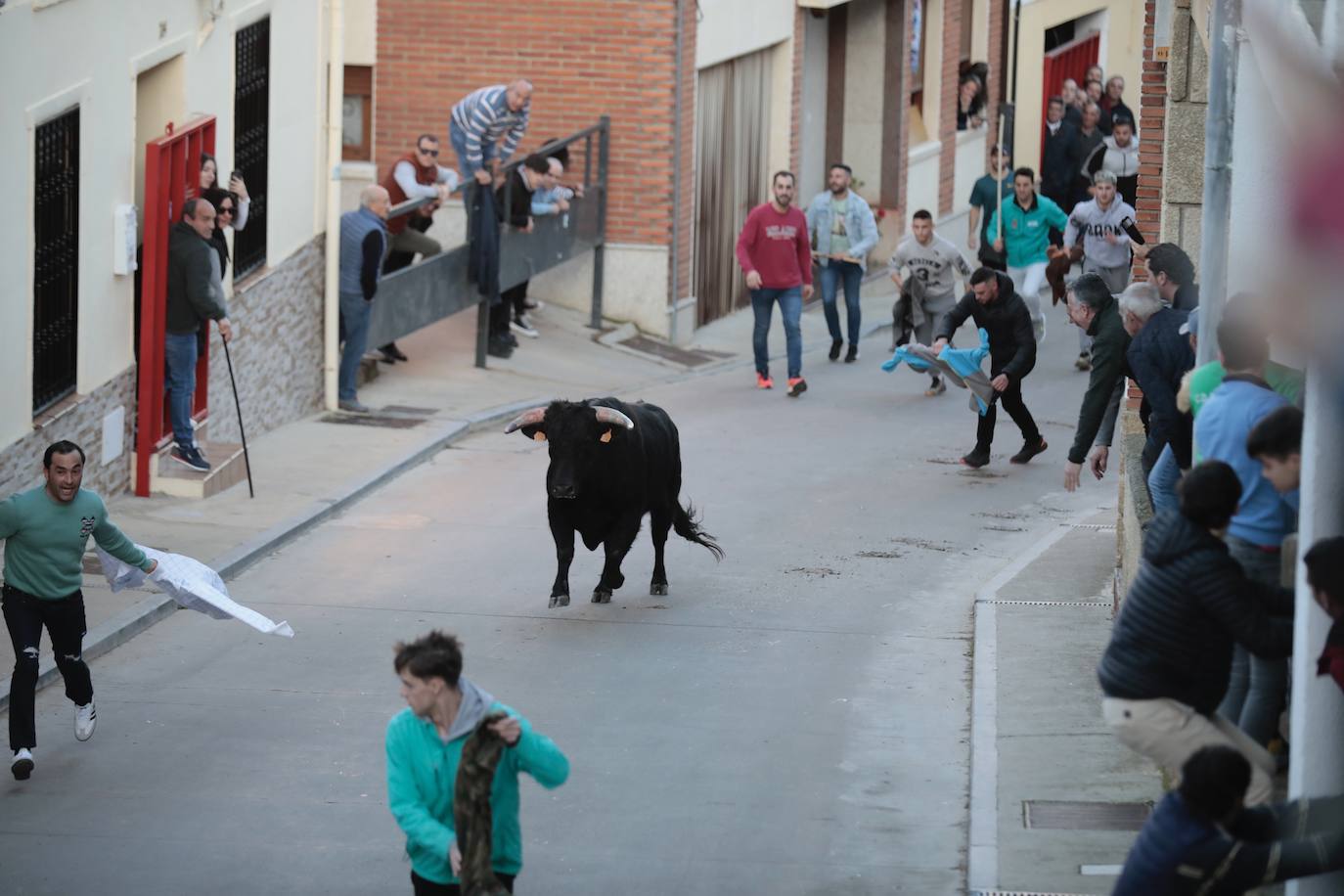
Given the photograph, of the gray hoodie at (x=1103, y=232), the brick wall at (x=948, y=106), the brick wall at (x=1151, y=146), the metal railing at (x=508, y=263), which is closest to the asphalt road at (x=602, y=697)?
the brick wall at (x=1151, y=146)

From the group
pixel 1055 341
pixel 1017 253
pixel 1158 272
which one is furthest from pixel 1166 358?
pixel 1055 341

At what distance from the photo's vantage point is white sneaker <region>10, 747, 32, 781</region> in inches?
331

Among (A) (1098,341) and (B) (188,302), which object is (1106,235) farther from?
(B) (188,302)

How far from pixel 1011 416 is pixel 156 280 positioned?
22.6 ft

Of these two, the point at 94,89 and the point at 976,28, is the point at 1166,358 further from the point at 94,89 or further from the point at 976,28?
the point at 976,28

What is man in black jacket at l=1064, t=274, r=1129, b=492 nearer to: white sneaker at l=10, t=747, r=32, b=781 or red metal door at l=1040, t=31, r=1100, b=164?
white sneaker at l=10, t=747, r=32, b=781

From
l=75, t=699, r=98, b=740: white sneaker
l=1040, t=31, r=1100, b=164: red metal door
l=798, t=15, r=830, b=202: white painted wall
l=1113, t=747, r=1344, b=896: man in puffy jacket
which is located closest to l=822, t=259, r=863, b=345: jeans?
l=798, t=15, r=830, b=202: white painted wall

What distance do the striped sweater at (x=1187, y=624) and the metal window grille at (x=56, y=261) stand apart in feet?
28.7

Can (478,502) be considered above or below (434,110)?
below

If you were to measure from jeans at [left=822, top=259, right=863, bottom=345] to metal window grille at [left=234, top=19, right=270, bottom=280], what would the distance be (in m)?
6.90

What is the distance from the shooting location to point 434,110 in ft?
73.1

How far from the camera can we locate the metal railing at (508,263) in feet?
60.8

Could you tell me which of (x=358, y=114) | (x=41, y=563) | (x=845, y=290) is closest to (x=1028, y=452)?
(x=845, y=290)

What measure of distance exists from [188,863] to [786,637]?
14.7ft
